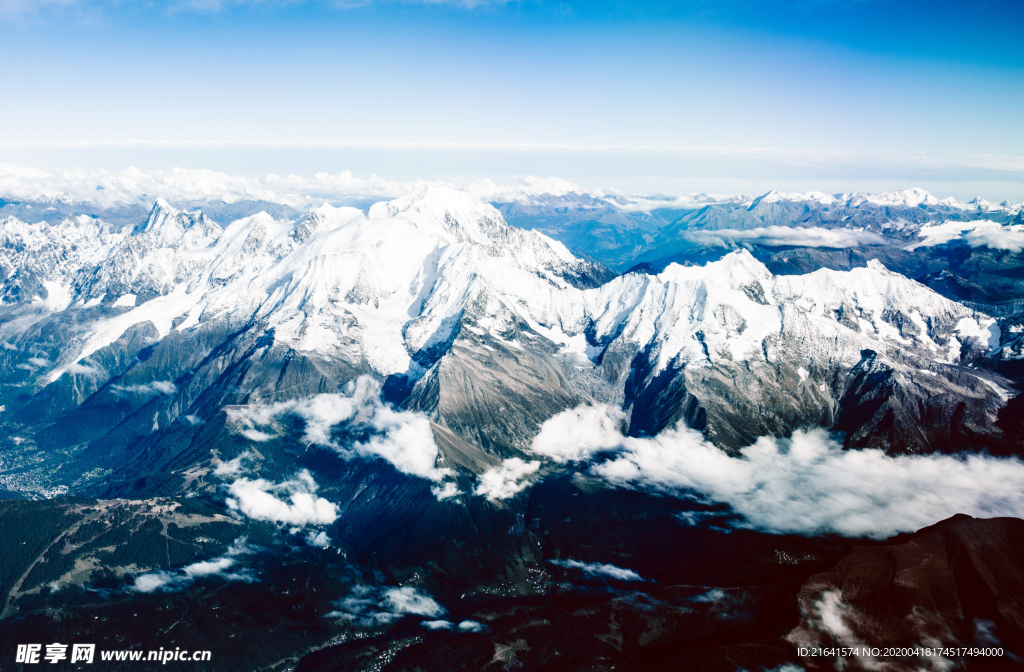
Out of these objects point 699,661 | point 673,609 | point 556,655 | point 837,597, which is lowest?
point 556,655

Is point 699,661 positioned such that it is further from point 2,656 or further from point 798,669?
point 2,656

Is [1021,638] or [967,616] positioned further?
[967,616]

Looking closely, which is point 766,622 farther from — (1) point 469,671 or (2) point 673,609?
(1) point 469,671

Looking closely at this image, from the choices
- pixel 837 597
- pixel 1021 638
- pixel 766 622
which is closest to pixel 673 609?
pixel 766 622

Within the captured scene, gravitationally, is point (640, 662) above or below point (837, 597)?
below

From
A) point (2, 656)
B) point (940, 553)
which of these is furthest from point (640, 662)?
point (2, 656)

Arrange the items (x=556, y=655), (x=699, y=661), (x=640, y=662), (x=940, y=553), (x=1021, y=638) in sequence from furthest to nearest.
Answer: (x=556, y=655) < (x=640, y=662) < (x=699, y=661) < (x=940, y=553) < (x=1021, y=638)

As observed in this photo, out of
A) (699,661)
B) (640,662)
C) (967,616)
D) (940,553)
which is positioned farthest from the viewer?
(640,662)
